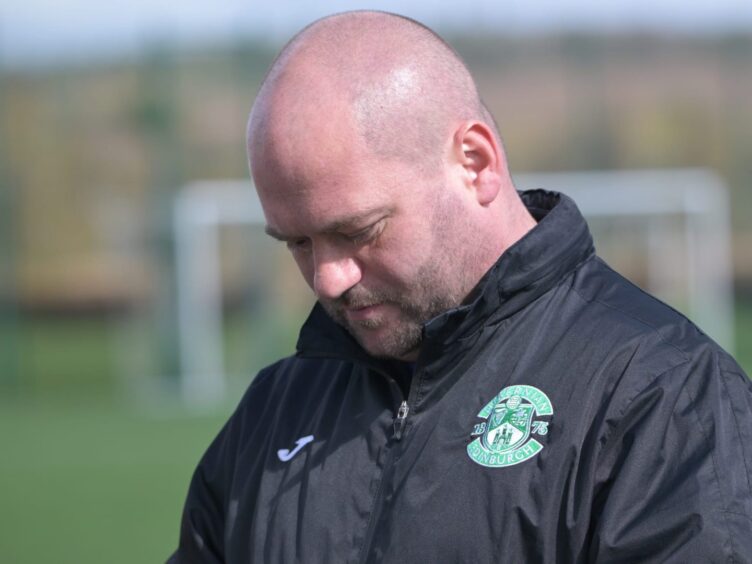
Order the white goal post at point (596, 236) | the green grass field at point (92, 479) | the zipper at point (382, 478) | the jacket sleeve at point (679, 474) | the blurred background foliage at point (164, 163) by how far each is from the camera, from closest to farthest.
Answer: the jacket sleeve at point (679, 474)
the zipper at point (382, 478)
the green grass field at point (92, 479)
the blurred background foliage at point (164, 163)
the white goal post at point (596, 236)

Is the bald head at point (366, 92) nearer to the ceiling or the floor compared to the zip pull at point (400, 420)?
nearer to the ceiling

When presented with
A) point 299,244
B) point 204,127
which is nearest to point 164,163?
point 204,127

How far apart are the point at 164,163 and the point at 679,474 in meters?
12.9

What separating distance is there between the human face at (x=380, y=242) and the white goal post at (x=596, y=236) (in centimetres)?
1129

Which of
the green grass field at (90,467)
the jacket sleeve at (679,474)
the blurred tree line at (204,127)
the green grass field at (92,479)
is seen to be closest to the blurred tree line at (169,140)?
the blurred tree line at (204,127)

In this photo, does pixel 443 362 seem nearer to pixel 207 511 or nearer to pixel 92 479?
pixel 207 511

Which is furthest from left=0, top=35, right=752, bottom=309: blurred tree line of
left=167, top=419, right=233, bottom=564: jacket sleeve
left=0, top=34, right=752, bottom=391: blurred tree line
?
left=167, top=419, right=233, bottom=564: jacket sleeve

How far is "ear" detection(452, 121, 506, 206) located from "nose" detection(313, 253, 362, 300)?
250 mm

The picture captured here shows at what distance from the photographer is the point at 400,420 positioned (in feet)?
7.16

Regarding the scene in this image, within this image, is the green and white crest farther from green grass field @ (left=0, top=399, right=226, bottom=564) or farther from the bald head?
green grass field @ (left=0, top=399, right=226, bottom=564)

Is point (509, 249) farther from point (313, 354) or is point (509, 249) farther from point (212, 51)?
point (212, 51)

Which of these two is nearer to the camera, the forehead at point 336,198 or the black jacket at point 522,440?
the black jacket at point 522,440

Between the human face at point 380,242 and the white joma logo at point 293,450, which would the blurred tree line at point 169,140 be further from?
the human face at point 380,242

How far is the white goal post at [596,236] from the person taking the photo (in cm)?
1393
